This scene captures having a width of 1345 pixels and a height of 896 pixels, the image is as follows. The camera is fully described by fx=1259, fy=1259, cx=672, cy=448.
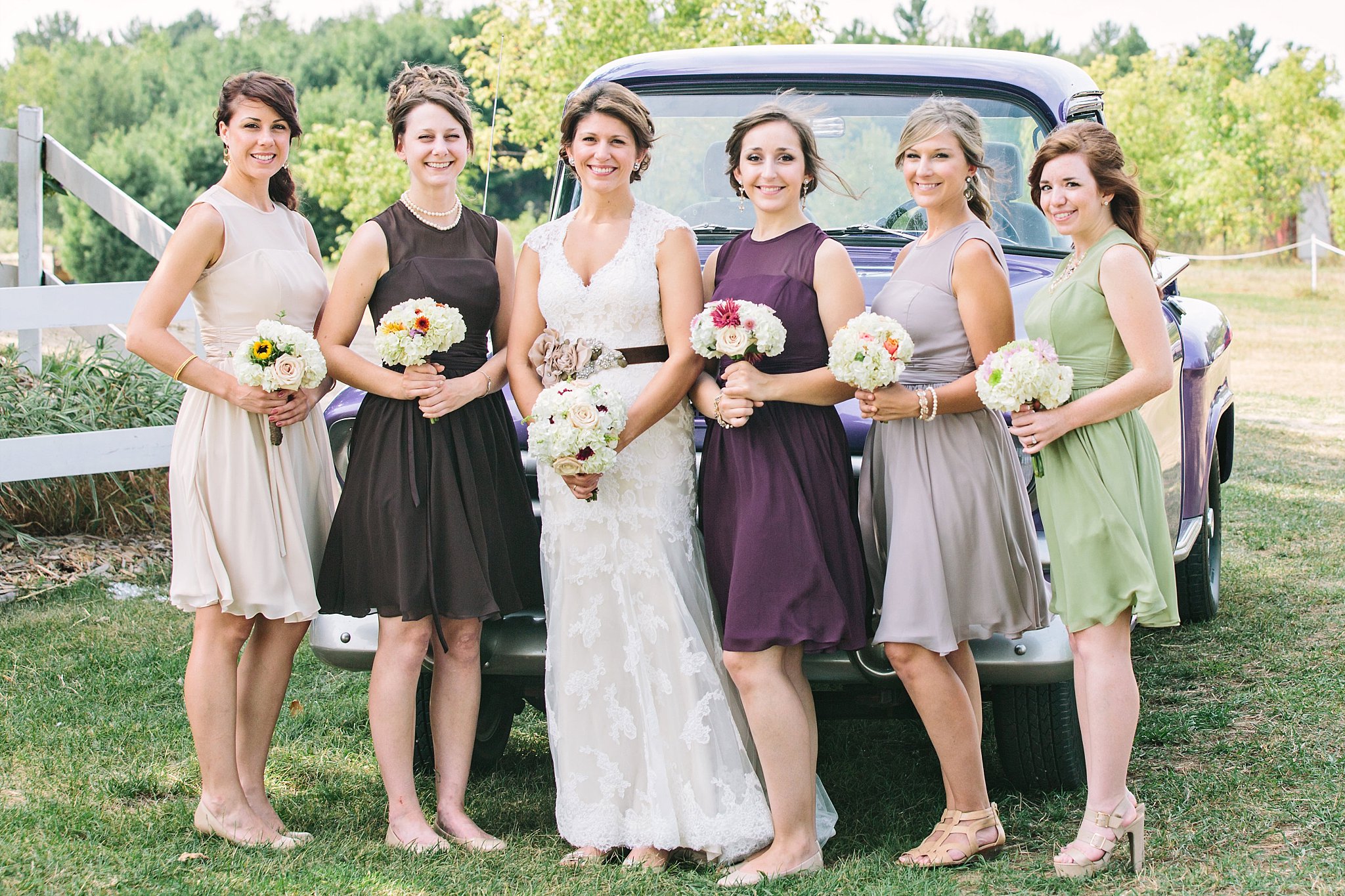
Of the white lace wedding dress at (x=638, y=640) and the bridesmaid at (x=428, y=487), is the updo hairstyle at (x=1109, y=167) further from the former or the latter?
the bridesmaid at (x=428, y=487)

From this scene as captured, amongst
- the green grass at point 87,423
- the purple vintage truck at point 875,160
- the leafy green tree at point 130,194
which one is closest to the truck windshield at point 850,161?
the purple vintage truck at point 875,160

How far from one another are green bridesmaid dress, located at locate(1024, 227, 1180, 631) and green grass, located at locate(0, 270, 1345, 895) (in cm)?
72

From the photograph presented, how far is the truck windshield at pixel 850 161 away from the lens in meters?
4.61

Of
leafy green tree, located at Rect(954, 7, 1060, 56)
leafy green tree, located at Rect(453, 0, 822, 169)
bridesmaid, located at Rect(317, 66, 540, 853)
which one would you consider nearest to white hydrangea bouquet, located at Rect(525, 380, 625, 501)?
bridesmaid, located at Rect(317, 66, 540, 853)

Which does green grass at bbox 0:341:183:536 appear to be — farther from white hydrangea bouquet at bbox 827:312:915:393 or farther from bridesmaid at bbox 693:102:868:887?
white hydrangea bouquet at bbox 827:312:915:393

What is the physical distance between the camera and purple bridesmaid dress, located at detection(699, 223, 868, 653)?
3256 millimetres

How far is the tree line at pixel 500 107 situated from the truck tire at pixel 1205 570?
105 inches

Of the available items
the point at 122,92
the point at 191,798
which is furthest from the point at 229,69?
the point at 191,798

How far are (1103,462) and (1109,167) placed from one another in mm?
775

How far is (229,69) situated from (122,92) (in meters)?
4.14

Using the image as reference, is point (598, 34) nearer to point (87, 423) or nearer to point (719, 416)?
point (87, 423)

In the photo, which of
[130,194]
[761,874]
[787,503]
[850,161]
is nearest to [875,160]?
[850,161]

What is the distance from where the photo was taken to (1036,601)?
3.31 meters

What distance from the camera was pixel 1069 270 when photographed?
3.39m
